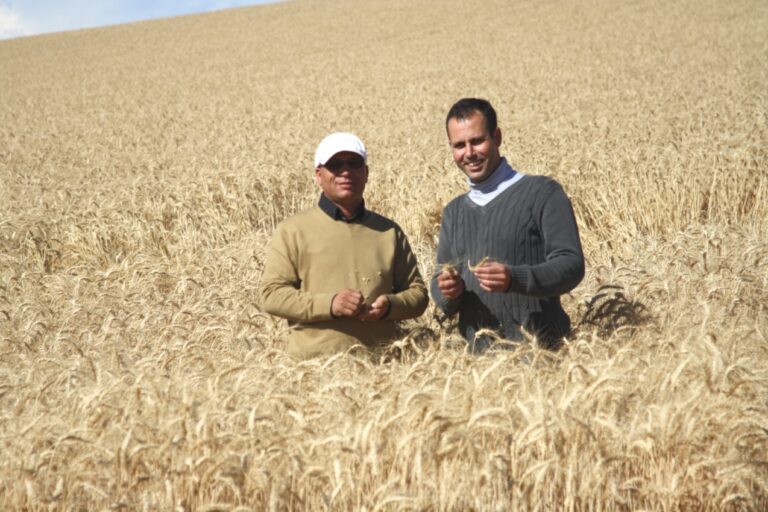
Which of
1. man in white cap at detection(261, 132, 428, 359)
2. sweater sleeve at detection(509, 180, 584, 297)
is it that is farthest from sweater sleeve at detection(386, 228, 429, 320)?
sweater sleeve at detection(509, 180, 584, 297)

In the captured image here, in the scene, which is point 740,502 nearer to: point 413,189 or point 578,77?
point 413,189

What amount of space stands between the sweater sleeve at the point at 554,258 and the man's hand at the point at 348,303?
61cm

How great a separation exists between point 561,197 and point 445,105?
1225 cm

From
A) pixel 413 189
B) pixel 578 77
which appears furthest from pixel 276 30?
pixel 413 189

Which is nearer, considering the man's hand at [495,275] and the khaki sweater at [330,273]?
the man's hand at [495,275]

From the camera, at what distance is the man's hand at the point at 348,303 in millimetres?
3189

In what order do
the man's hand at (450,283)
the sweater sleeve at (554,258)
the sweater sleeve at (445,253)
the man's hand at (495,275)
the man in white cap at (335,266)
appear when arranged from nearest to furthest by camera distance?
the man's hand at (495,275) → the sweater sleeve at (554,258) → the man's hand at (450,283) → the man in white cap at (335,266) → the sweater sleeve at (445,253)

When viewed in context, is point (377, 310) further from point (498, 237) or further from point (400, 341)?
point (498, 237)

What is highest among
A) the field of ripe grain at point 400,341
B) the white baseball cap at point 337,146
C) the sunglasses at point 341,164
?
the white baseball cap at point 337,146

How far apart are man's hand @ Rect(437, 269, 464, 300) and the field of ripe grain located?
11.1 inches

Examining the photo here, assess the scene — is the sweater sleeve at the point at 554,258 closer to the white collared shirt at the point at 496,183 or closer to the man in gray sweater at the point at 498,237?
the man in gray sweater at the point at 498,237

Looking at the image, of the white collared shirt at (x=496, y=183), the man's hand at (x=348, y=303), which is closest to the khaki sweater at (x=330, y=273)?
the man's hand at (x=348, y=303)

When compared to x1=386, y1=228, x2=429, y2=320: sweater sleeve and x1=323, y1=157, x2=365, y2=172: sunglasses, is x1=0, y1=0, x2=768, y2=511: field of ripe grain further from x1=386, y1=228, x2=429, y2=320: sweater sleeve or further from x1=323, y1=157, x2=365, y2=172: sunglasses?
x1=323, y1=157, x2=365, y2=172: sunglasses

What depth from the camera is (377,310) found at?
3.27 m
